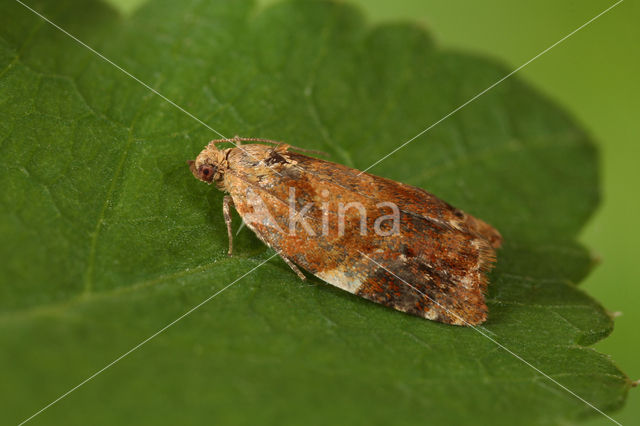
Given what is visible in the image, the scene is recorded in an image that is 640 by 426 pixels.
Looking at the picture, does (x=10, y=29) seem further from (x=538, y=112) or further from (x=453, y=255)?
(x=538, y=112)

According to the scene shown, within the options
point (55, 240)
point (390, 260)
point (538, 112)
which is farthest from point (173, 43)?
point (538, 112)

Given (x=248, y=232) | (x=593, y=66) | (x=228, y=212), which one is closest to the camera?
(x=228, y=212)

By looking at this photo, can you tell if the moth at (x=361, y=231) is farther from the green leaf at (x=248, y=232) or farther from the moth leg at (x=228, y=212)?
the green leaf at (x=248, y=232)

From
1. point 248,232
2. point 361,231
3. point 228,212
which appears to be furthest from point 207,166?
point 361,231

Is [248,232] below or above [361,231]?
below

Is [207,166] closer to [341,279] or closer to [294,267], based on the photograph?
[294,267]

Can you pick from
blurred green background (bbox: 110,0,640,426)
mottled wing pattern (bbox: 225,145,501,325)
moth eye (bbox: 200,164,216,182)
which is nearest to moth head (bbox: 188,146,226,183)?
moth eye (bbox: 200,164,216,182)
